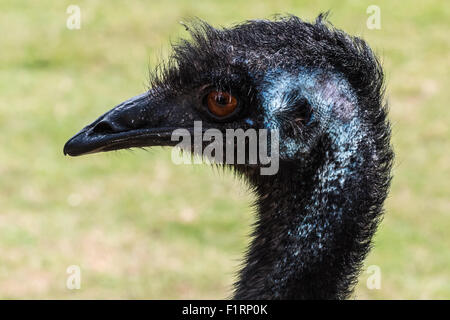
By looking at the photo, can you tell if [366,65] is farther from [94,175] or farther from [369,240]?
[94,175]

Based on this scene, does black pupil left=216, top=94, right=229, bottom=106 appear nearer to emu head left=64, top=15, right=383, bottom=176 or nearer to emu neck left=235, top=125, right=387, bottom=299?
emu head left=64, top=15, right=383, bottom=176

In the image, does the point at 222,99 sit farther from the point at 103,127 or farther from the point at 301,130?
the point at 103,127

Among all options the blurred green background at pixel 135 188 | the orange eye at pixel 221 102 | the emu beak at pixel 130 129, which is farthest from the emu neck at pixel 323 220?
the blurred green background at pixel 135 188

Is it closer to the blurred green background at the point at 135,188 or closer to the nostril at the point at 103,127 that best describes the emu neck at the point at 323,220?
the nostril at the point at 103,127

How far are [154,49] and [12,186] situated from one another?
11.8 ft

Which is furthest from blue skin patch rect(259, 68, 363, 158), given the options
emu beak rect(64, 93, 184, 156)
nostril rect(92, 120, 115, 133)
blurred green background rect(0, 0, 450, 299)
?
blurred green background rect(0, 0, 450, 299)

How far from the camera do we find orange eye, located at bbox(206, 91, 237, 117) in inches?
135

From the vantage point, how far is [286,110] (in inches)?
133

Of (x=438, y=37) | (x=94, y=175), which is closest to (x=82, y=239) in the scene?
(x=94, y=175)

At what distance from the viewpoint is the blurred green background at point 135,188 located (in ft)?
23.9

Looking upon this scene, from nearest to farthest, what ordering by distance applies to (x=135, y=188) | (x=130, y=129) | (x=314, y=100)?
(x=314, y=100)
(x=130, y=129)
(x=135, y=188)

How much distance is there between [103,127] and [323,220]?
936 millimetres

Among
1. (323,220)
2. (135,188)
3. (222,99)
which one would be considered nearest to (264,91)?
(222,99)

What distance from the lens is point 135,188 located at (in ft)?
27.8
